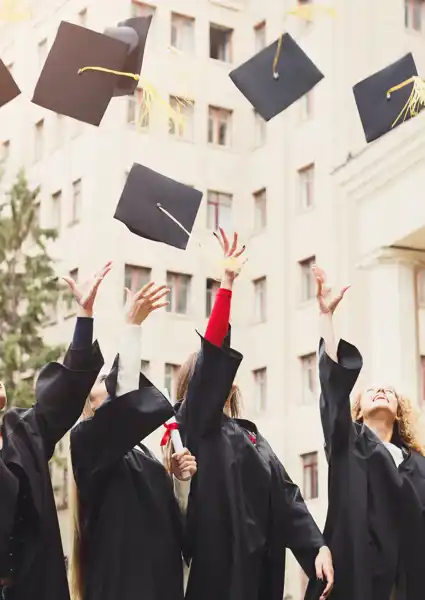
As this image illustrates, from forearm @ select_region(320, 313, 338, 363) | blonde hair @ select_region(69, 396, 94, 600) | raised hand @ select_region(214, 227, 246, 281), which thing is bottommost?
blonde hair @ select_region(69, 396, 94, 600)

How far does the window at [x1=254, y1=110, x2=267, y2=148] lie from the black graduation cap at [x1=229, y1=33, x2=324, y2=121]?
53.1ft

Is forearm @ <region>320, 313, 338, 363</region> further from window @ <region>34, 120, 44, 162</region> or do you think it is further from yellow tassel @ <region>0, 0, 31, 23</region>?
window @ <region>34, 120, 44, 162</region>

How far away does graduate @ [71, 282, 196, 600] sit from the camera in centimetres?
431

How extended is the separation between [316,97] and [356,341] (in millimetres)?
4407

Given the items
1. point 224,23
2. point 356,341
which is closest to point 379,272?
point 356,341

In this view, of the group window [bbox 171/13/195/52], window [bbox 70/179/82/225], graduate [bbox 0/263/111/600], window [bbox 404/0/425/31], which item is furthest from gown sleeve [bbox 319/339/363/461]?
window [bbox 171/13/195/52]

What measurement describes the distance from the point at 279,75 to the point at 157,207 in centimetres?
91

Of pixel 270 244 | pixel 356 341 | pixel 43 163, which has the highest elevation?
pixel 43 163

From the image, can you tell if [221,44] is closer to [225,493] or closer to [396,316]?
[396,316]

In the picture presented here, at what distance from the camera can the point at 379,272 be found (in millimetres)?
15289

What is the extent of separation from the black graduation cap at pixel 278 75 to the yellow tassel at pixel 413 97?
38 cm

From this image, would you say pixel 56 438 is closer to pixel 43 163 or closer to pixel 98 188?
pixel 98 188

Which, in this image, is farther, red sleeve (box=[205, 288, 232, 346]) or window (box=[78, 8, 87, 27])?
window (box=[78, 8, 87, 27])

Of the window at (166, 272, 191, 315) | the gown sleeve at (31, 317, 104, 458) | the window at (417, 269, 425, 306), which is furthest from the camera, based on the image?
the window at (166, 272, 191, 315)
